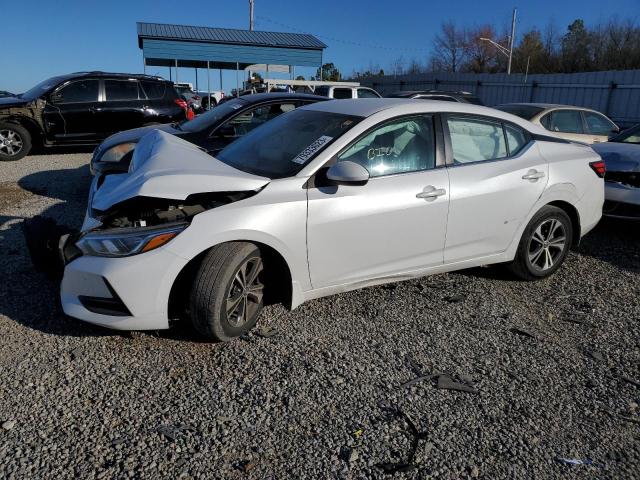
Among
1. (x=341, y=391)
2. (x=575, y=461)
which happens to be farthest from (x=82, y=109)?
(x=575, y=461)

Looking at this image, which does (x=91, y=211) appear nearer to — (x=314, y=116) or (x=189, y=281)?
(x=189, y=281)

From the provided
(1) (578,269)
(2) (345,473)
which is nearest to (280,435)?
(2) (345,473)

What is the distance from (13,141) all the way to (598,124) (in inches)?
449

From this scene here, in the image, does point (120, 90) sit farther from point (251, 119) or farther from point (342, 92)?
point (342, 92)

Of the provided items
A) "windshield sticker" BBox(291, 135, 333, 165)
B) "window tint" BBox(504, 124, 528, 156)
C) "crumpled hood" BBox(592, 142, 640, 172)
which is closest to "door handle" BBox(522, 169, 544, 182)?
"window tint" BBox(504, 124, 528, 156)

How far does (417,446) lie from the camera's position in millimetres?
2623

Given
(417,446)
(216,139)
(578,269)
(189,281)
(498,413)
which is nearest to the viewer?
(417,446)

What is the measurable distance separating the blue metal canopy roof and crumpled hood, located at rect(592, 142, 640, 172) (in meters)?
22.4

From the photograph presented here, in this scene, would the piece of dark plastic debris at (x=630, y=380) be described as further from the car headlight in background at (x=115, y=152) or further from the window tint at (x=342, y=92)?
the window tint at (x=342, y=92)

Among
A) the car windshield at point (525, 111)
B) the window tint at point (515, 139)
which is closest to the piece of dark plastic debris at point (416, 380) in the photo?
the window tint at point (515, 139)

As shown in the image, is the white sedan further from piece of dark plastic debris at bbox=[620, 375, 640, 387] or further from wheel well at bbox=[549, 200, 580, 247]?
piece of dark plastic debris at bbox=[620, 375, 640, 387]

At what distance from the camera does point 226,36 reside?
88.8 feet

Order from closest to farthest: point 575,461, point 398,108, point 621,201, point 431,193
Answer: point 575,461, point 431,193, point 398,108, point 621,201

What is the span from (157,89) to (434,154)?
9.18 m
